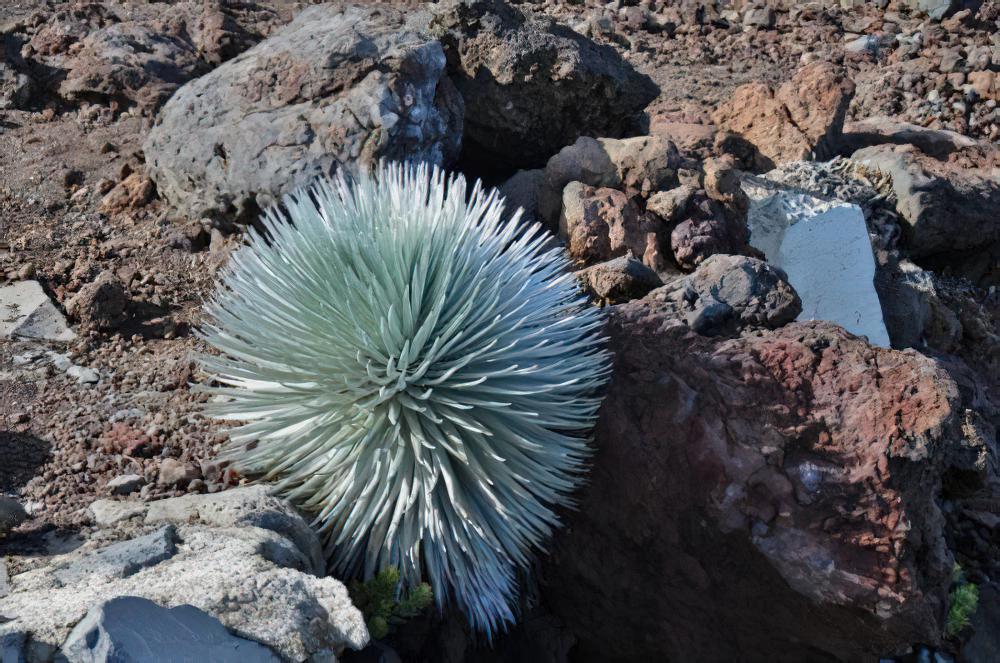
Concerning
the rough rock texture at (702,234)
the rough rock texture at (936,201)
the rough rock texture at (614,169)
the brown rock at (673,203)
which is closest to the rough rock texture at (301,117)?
the rough rock texture at (614,169)

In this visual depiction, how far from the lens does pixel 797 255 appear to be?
380cm

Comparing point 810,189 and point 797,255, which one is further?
point 810,189

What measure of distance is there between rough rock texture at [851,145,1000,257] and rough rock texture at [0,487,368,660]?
11.3 ft

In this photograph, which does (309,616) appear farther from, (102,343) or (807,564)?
(102,343)

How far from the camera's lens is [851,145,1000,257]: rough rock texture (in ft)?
13.9

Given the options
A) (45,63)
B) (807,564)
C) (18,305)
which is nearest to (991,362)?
(807,564)

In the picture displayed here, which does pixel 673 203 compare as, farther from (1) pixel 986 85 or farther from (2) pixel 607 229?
(1) pixel 986 85

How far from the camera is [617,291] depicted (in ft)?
9.93

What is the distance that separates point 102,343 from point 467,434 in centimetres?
148

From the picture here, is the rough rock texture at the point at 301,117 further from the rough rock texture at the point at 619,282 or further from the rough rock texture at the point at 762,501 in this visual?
the rough rock texture at the point at 762,501

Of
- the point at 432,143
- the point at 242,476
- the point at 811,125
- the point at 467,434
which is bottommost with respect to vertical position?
the point at 242,476

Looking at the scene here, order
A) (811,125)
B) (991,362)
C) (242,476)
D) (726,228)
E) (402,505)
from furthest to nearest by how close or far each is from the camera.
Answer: (811,125), (991,362), (726,228), (242,476), (402,505)

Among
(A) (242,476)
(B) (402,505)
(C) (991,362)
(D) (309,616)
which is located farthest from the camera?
(C) (991,362)

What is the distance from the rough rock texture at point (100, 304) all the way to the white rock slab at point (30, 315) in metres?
0.07
